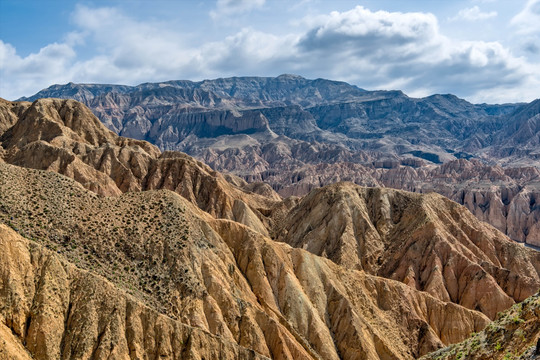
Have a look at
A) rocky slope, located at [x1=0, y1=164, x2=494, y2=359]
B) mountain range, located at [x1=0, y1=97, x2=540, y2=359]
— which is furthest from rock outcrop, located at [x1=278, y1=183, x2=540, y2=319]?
rocky slope, located at [x1=0, y1=164, x2=494, y2=359]

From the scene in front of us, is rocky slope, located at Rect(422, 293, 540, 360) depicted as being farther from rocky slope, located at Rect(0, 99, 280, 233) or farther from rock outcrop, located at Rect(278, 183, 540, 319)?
rocky slope, located at Rect(0, 99, 280, 233)

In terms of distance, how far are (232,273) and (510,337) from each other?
35628 millimetres

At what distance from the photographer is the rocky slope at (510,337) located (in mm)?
25402

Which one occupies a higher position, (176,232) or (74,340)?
(176,232)

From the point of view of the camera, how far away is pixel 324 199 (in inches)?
4026

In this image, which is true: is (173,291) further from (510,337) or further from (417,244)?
(417,244)

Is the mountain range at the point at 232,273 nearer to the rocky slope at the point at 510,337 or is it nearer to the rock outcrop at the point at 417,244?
the rocky slope at the point at 510,337

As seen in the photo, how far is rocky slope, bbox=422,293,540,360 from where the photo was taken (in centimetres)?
2540

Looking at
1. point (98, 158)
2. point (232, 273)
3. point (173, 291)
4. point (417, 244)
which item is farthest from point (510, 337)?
point (98, 158)

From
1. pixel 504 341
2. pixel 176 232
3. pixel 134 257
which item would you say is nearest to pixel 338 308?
pixel 176 232

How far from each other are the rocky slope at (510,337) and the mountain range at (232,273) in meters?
0.15

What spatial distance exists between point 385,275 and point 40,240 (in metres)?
58.1

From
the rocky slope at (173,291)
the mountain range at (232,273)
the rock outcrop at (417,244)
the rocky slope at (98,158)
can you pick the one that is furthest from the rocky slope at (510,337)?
the rocky slope at (98,158)

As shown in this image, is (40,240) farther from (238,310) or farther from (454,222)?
(454,222)
